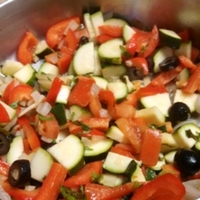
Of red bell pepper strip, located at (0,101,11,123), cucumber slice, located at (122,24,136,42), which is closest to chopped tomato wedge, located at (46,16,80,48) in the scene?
cucumber slice, located at (122,24,136,42)

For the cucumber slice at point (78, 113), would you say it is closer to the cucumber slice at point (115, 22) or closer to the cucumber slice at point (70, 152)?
the cucumber slice at point (70, 152)

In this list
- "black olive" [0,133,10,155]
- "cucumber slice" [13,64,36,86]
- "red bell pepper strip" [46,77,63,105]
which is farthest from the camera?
"cucumber slice" [13,64,36,86]

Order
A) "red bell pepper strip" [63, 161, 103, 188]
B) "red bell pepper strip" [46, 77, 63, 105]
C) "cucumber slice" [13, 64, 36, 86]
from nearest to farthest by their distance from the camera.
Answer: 1. "red bell pepper strip" [63, 161, 103, 188]
2. "red bell pepper strip" [46, 77, 63, 105]
3. "cucumber slice" [13, 64, 36, 86]

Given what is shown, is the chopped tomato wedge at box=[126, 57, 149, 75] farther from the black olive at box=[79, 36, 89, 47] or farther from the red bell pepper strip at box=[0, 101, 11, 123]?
the red bell pepper strip at box=[0, 101, 11, 123]

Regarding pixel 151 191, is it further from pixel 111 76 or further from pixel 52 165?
pixel 111 76

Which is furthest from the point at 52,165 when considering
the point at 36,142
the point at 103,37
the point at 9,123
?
the point at 103,37

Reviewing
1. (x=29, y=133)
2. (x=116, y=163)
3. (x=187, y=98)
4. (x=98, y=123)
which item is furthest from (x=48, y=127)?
(x=187, y=98)

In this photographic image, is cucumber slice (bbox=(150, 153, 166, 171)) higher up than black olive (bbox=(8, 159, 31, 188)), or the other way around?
black olive (bbox=(8, 159, 31, 188))
